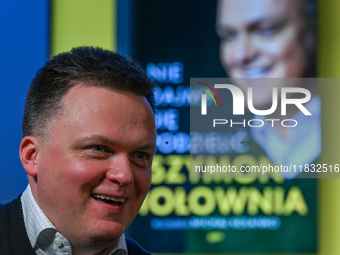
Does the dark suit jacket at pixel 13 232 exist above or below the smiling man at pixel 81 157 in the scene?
below

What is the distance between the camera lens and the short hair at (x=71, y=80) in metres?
0.91

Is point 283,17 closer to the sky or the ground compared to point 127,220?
closer to the sky

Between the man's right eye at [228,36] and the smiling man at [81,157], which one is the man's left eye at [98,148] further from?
the man's right eye at [228,36]

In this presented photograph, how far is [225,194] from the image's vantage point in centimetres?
243

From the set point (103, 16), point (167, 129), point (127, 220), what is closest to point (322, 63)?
point (167, 129)

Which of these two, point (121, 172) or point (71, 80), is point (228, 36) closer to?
point (71, 80)

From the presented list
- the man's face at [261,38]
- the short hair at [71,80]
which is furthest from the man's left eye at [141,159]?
the man's face at [261,38]

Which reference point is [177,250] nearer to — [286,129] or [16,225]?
[286,129]

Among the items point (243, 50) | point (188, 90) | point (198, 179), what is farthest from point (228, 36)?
point (198, 179)

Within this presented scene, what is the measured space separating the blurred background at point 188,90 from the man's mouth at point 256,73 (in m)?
0.01

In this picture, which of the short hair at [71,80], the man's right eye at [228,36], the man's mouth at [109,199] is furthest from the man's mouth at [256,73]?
the man's mouth at [109,199]

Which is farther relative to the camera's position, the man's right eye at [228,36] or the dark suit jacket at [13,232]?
the man's right eye at [228,36]

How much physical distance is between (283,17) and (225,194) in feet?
4.02

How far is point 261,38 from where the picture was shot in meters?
2.42
